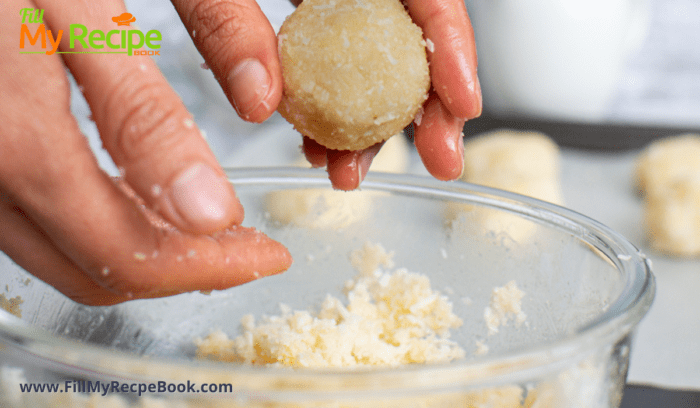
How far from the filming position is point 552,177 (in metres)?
1.50

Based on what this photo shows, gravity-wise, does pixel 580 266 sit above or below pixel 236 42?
below

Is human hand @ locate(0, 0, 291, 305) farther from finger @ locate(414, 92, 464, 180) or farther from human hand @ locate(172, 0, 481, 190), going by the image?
finger @ locate(414, 92, 464, 180)

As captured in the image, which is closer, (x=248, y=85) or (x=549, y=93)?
(x=248, y=85)

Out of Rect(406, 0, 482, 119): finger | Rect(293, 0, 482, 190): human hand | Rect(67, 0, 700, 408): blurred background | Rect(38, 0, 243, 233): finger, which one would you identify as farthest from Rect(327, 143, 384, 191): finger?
Rect(67, 0, 700, 408): blurred background

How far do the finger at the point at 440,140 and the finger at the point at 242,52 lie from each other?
170 mm

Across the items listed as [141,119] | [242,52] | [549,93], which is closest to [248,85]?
[242,52]

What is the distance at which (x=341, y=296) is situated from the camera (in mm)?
690

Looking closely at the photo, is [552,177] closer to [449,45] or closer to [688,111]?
[449,45]

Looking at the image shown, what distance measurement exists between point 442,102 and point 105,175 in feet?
1.15

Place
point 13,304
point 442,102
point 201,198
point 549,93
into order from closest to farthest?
point 201,198 < point 13,304 < point 442,102 < point 549,93

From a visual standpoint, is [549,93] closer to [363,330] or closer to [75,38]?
[363,330]

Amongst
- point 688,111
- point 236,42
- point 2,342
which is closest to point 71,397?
point 2,342

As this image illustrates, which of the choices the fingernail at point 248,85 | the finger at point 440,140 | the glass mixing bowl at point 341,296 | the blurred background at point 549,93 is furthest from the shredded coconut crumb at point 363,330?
the blurred background at point 549,93

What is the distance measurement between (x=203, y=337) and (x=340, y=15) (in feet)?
1.20
